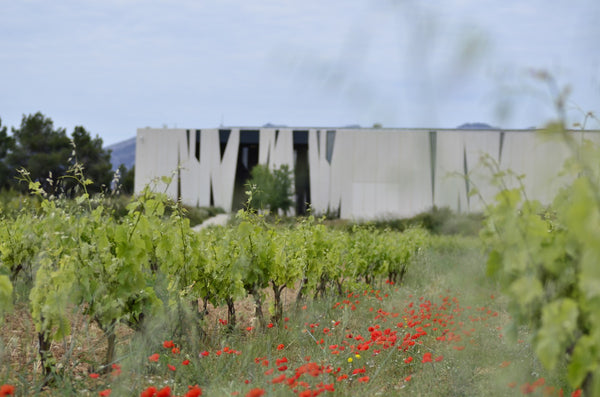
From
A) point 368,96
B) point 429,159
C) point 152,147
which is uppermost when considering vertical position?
point 152,147

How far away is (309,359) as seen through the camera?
12.4 ft

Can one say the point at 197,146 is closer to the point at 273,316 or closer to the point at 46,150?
the point at 46,150

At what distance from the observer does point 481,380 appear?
3533mm

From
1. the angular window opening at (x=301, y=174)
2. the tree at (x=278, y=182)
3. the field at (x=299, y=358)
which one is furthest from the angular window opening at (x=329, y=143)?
the field at (x=299, y=358)

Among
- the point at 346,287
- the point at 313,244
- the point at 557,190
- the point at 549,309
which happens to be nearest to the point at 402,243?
the point at 346,287

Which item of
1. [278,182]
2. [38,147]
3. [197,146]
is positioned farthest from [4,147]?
[278,182]

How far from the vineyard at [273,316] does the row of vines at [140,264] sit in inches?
0.6

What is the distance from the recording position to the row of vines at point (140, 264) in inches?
136

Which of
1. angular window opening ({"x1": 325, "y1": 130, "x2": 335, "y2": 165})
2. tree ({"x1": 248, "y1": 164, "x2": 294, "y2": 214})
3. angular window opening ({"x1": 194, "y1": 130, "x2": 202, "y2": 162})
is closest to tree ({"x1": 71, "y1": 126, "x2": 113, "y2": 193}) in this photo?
angular window opening ({"x1": 194, "y1": 130, "x2": 202, "y2": 162})

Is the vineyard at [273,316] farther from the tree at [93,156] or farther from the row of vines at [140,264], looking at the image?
the tree at [93,156]

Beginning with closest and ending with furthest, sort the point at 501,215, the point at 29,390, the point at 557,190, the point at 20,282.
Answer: the point at 501,215 → the point at 557,190 → the point at 29,390 → the point at 20,282

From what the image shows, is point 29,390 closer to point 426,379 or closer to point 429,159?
point 426,379

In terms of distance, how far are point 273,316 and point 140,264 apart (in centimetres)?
194

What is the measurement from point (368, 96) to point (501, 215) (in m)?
0.88
